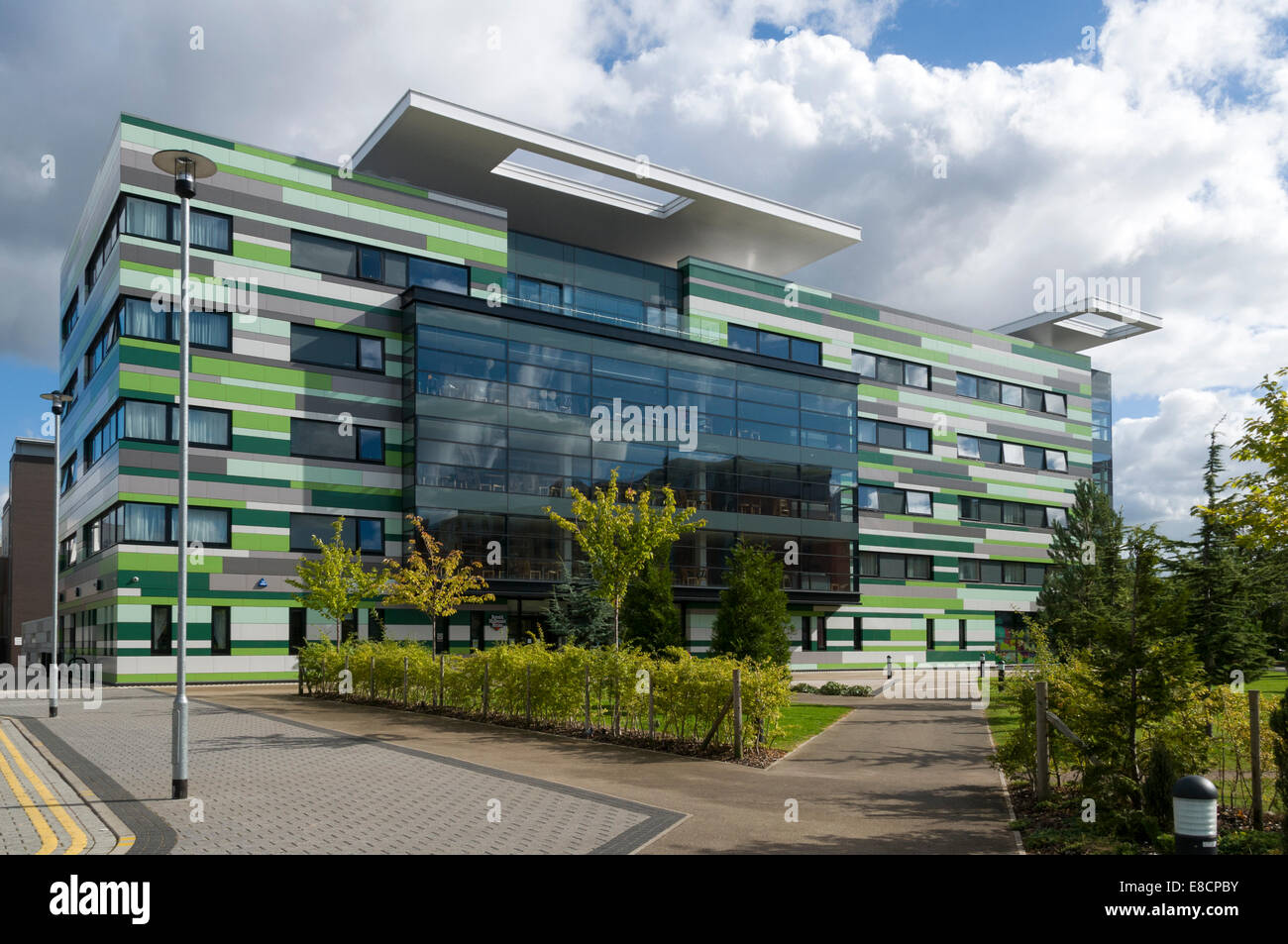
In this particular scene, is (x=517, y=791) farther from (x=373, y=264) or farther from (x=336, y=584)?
(x=373, y=264)

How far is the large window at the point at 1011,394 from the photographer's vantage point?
6116 cm

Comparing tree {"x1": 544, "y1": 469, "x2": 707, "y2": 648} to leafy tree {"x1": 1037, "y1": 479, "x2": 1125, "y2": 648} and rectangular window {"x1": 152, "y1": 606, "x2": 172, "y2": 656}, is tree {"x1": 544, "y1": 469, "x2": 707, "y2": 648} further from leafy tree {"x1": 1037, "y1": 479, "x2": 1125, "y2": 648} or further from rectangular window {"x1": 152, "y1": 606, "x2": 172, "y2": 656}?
rectangular window {"x1": 152, "y1": 606, "x2": 172, "y2": 656}

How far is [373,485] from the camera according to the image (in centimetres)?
4000

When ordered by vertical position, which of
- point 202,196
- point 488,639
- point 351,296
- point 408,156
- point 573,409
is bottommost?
point 488,639

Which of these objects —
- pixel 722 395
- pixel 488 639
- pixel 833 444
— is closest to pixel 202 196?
pixel 488 639

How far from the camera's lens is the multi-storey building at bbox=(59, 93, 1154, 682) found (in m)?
36.9

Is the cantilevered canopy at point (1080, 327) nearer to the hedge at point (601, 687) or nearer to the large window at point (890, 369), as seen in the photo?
the large window at point (890, 369)

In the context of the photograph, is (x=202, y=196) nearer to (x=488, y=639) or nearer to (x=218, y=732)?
(x=488, y=639)

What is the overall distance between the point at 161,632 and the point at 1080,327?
57092 mm

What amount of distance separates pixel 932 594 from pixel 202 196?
41.9 m

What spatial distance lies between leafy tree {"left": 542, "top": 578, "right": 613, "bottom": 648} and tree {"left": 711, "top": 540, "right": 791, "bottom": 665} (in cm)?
670

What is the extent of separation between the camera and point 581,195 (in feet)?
146

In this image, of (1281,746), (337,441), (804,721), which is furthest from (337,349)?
(1281,746)
